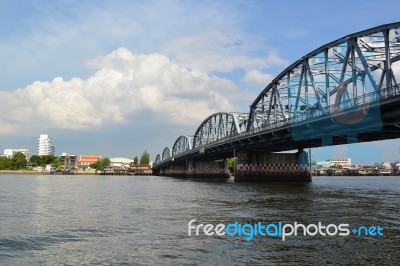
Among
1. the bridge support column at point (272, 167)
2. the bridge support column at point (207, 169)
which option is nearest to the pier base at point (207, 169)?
the bridge support column at point (207, 169)

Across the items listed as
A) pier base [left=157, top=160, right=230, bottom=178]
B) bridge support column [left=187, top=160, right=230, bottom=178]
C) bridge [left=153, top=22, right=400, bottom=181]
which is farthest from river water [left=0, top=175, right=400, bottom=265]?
bridge support column [left=187, top=160, right=230, bottom=178]

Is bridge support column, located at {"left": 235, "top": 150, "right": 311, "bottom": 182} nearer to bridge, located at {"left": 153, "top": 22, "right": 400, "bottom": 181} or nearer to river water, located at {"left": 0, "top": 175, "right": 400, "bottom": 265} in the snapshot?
bridge, located at {"left": 153, "top": 22, "right": 400, "bottom": 181}

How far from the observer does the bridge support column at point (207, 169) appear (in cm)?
14275

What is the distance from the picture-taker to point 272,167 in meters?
86.4

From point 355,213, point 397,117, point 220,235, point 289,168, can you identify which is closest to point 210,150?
point 289,168

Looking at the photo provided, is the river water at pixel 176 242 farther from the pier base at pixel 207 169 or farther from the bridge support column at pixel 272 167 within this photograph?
the pier base at pixel 207 169

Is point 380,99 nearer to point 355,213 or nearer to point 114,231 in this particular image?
point 355,213

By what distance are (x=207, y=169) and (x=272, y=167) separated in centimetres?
6138

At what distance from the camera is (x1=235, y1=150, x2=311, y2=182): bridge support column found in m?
85.5

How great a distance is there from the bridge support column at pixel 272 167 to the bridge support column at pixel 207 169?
52.6 meters

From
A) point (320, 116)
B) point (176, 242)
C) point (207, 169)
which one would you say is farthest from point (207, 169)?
point (176, 242)

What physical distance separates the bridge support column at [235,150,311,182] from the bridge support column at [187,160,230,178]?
52.6 meters

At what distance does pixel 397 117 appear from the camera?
135 ft

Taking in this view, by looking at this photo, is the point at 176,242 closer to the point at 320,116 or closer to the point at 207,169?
the point at 320,116
